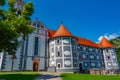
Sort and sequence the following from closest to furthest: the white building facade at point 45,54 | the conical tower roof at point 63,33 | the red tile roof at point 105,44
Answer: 1. the white building facade at point 45,54
2. the conical tower roof at point 63,33
3. the red tile roof at point 105,44

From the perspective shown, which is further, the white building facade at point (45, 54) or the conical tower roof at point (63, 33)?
the conical tower roof at point (63, 33)

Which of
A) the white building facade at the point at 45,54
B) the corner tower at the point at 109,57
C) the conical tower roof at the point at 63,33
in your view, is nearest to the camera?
the white building facade at the point at 45,54

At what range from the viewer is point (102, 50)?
4544 centimetres

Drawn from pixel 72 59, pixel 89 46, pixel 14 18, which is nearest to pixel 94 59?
pixel 89 46

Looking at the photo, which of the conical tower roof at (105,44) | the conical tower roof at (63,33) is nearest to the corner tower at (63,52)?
the conical tower roof at (63,33)

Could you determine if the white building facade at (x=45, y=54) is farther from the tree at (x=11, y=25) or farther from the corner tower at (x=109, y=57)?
the corner tower at (x=109, y=57)

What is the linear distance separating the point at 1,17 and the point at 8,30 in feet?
9.95

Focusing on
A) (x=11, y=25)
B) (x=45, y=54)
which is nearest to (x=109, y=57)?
(x=45, y=54)

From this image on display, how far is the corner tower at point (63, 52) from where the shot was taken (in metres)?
28.9

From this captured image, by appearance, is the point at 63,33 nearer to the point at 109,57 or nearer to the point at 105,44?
the point at 105,44

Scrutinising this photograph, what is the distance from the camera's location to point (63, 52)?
29797 mm

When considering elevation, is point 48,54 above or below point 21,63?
above

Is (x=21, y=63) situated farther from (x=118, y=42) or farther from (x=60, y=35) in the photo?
(x=118, y=42)

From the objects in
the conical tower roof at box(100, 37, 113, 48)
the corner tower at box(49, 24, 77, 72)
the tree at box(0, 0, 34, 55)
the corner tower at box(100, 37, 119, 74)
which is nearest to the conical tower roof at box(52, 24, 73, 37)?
the corner tower at box(49, 24, 77, 72)
